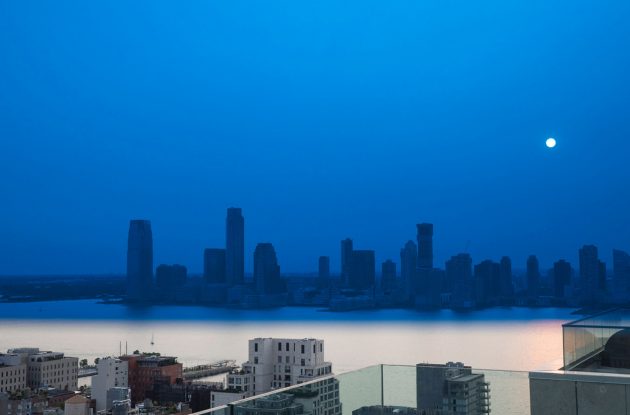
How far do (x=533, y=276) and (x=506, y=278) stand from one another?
1207 mm

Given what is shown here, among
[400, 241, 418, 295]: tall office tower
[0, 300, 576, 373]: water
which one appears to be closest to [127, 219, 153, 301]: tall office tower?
[0, 300, 576, 373]: water

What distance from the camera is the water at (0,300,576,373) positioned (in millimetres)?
21828

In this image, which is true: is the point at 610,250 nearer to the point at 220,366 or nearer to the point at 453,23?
the point at 453,23

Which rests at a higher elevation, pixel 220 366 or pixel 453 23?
pixel 453 23

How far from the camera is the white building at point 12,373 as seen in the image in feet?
63.1

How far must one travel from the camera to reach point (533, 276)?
3183 centimetres

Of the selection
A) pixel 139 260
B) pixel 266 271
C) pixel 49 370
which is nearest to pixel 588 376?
pixel 49 370

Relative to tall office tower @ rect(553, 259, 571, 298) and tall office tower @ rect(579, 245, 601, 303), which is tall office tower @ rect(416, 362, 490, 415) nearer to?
tall office tower @ rect(579, 245, 601, 303)

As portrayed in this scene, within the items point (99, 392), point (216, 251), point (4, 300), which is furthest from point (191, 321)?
point (99, 392)

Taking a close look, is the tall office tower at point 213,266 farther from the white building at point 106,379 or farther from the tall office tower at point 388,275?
the white building at point 106,379

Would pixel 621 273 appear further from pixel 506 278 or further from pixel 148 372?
pixel 148 372

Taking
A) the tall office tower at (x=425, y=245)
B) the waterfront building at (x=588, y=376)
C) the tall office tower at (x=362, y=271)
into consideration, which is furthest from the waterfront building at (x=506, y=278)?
the waterfront building at (x=588, y=376)

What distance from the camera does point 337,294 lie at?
38.2 meters

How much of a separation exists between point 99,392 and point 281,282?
2384 centimetres
